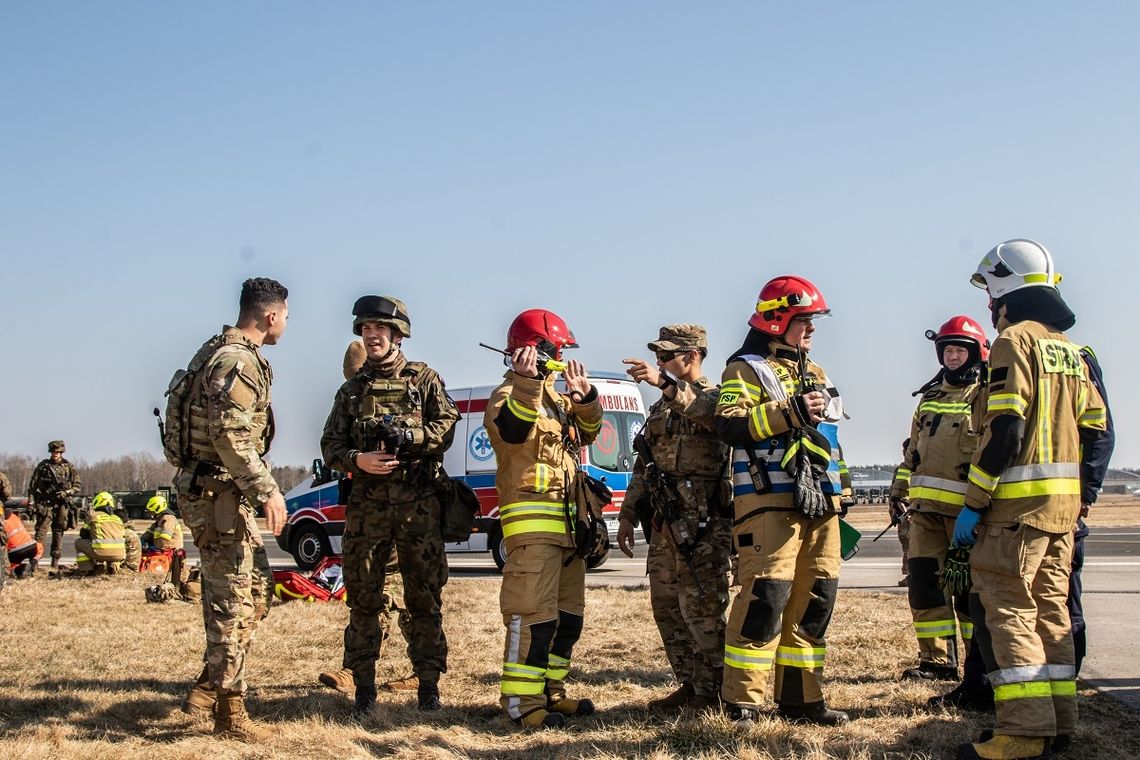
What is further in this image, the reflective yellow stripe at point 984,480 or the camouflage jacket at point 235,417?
the camouflage jacket at point 235,417

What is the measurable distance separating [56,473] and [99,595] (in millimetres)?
5989

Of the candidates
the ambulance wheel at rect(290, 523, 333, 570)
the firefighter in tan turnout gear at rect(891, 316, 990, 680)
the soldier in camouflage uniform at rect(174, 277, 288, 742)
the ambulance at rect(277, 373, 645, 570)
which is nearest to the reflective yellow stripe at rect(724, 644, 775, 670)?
the firefighter in tan turnout gear at rect(891, 316, 990, 680)

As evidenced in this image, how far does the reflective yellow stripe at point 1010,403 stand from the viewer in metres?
4.39

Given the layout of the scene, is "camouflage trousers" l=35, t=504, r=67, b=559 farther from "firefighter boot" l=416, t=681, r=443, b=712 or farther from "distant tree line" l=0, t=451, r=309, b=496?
"distant tree line" l=0, t=451, r=309, b=496

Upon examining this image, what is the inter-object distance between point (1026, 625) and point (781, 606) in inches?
43.6

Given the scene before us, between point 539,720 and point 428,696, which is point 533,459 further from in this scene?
point 428,696

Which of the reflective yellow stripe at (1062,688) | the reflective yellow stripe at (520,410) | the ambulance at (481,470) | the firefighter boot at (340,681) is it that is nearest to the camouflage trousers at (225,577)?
the firefighter boot at (340,681)

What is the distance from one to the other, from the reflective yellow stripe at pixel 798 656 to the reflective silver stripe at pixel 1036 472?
1.34 metres

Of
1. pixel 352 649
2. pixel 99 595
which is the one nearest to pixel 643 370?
pixel 352 649

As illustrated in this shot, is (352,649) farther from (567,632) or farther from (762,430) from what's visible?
(762,430)

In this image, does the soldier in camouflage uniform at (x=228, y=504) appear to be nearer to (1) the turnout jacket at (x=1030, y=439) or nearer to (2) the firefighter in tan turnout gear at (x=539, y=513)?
(2) the firefighter in tan turnout gear at (x=539, y=513)

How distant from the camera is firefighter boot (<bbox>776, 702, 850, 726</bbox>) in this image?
5.09 meters

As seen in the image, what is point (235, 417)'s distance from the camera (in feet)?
16.7

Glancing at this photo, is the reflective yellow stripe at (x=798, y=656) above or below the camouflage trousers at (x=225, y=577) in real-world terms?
below
